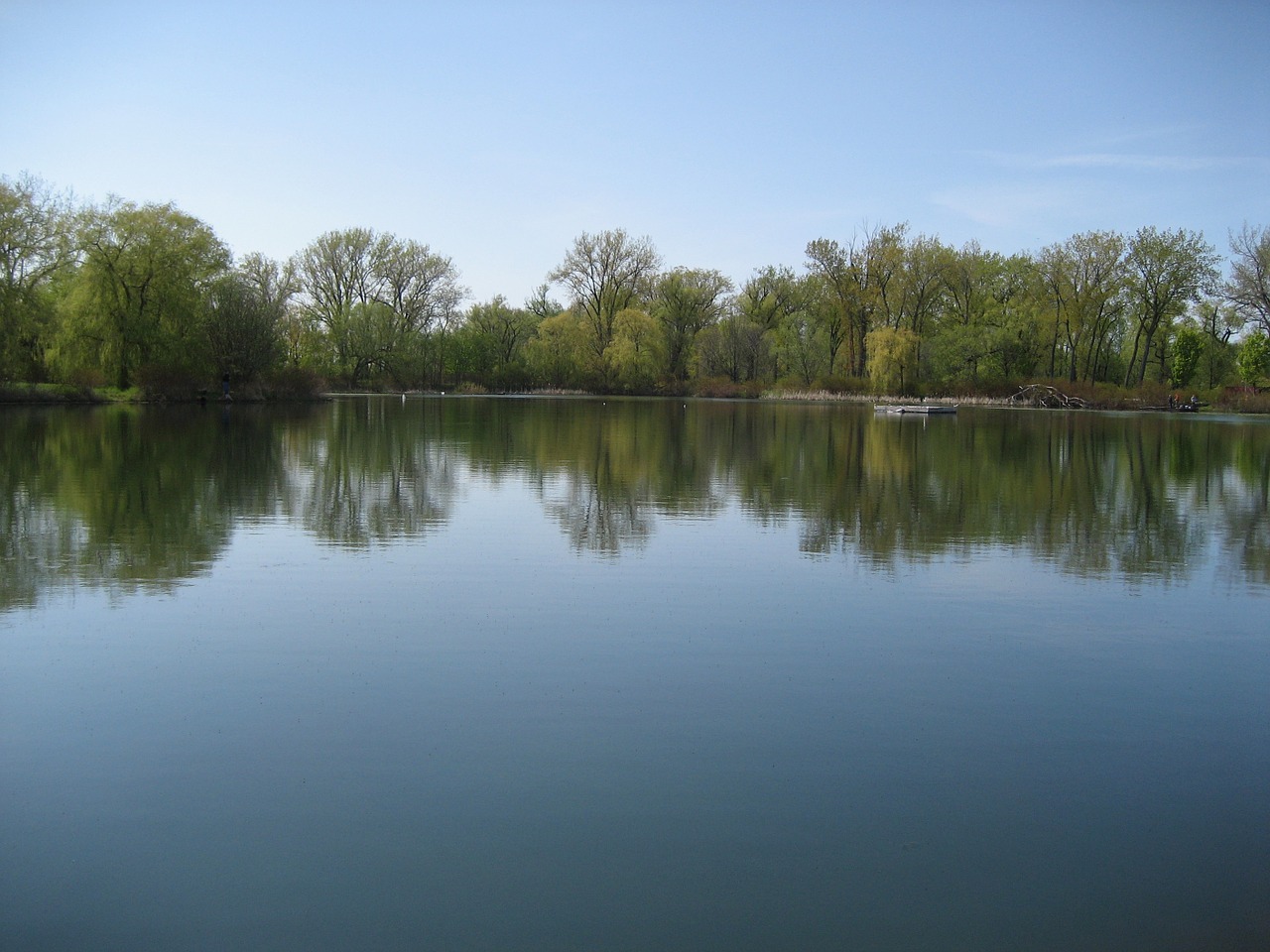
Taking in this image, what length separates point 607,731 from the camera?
5781 mm

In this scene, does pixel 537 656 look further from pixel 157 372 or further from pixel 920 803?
pixel 157 372

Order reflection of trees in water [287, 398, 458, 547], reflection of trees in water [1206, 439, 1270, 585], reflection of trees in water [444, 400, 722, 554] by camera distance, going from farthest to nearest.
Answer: reflection of trees in water [444, 400, 722, 554] → reflection of trees in water [287, 398, 458, 547] → reflection of trees in water [1206, 439, 1270, 585]

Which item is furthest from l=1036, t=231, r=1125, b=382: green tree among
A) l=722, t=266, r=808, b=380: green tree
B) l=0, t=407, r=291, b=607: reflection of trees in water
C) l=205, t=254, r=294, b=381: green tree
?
l=0, t=407, r=291, b=607: reflection of trees in water

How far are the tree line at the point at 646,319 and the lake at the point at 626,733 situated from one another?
36162 mm

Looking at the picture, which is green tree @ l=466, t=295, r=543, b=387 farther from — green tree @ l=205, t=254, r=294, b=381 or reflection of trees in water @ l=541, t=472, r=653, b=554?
reflection of trees in water @ l=541, t=472, r=653, b=554

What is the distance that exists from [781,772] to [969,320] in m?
75.6

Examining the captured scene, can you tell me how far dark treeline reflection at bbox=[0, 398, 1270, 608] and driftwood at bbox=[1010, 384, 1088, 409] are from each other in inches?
1282

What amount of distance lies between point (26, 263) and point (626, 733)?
44718mm

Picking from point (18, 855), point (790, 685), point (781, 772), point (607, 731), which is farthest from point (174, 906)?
point (790, 685)

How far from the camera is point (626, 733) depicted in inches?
227

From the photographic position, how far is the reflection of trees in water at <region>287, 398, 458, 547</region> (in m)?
12.9

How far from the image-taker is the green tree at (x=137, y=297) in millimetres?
43406

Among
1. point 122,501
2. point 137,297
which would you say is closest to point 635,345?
point 137,297

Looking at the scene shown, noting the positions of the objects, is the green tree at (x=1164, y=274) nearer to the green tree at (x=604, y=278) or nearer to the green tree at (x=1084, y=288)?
the green tree at (x=1084, y=288)
